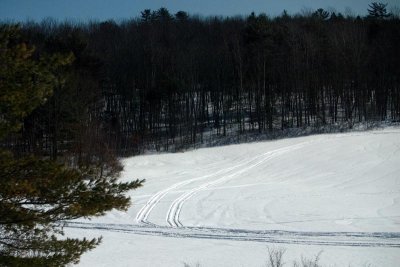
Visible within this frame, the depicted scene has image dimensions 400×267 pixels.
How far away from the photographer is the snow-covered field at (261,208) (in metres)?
13.2

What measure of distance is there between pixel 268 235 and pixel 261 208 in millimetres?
5344

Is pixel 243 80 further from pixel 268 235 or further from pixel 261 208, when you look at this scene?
pixel 268 235

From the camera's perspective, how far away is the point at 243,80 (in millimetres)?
59750

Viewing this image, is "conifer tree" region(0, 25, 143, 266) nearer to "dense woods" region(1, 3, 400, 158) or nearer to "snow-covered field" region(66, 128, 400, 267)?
"snow-covered field" region(66, 128, 400, 267)

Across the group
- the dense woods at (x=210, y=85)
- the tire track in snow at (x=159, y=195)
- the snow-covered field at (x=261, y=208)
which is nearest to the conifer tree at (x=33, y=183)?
the snow-covered field at (x=261, y=208)

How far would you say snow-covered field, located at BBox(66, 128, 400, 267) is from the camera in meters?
13.2

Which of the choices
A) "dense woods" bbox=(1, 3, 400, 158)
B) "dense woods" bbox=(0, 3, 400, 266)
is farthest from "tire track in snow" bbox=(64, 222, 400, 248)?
"dense woods" bbox=(1, 3, 400, 158)

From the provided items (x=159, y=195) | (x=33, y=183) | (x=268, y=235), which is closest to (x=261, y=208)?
(x=268, y=235)

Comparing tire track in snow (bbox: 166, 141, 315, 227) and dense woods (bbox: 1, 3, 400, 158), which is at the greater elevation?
dense woods (bbox: 1, 3, 400, 158)

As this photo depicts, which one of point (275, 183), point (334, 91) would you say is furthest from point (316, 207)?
point (334, 91)

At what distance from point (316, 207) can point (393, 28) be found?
47.9 metres

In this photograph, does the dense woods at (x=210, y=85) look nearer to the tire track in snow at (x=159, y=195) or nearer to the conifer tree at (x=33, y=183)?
the tire track in snow at (x=159, y=195)

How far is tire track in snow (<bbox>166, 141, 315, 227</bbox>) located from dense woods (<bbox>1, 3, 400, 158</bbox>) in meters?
11.8

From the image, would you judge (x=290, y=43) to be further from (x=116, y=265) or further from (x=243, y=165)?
(x=116, y=265)
